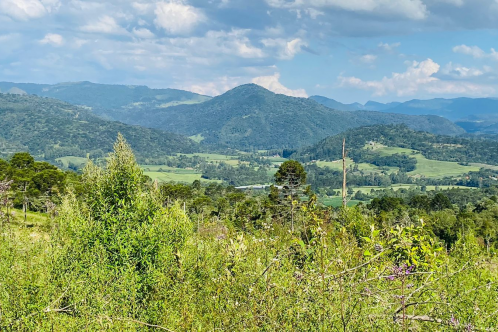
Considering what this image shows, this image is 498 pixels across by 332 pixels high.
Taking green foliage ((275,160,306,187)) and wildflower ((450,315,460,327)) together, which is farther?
green foliage ((275,160,306,187))

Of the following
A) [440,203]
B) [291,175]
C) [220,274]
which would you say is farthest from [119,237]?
[440,203]

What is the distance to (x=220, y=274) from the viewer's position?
7.52 m

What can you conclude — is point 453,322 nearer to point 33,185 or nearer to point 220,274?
point 220,274

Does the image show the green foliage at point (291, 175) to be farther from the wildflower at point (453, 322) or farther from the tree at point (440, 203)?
the wildflower at point (453, 322)

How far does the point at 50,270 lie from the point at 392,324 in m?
7.49

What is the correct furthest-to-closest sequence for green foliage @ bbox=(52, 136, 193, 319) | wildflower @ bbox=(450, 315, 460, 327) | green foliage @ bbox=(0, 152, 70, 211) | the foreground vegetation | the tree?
the tree
green foliage @ bbox=(0, 152, 70, 211)
green foliage @ bbox=(52, 136, 193, 319)
the foreground vegetation
wildflower @ bbox=(450, 315, 460, 327)

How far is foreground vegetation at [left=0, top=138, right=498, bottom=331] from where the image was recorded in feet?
17.6

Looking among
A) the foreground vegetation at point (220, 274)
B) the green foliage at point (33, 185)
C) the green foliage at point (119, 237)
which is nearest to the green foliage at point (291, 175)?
the green foliage at point (33, 185)

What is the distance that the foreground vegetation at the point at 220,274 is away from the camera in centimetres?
536

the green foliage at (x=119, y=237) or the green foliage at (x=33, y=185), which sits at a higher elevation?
the green foliage at (x=119, y=237)

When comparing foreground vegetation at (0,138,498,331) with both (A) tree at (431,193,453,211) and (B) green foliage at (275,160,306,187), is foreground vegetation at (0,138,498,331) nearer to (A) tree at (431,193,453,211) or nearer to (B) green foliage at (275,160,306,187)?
(B) green foliage at (275,160,306,187)

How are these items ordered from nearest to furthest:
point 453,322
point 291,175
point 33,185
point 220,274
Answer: point 453,322 → point 220,274 → point 291,175 → point 33,185

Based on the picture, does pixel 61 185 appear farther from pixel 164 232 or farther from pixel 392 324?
pixel 392 324

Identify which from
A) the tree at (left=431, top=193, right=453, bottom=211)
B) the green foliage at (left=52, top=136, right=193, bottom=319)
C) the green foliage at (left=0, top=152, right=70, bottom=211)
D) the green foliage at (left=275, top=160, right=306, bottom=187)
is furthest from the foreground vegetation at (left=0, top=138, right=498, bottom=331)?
the tree at (left=431, top=193, right=453, bottom=211)
